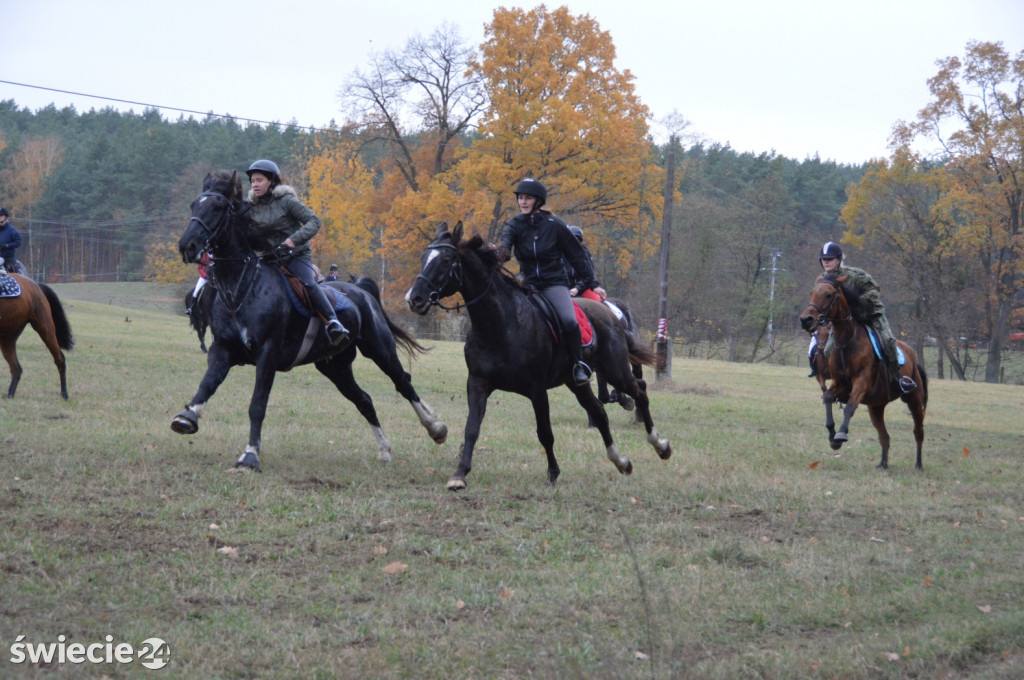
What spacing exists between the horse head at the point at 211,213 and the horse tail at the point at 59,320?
19.2 ft

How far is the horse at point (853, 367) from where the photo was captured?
1172 cm

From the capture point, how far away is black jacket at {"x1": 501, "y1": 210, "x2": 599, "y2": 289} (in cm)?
911

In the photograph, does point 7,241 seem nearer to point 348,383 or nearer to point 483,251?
point 348,383

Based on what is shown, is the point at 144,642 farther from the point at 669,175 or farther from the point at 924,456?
the point at 669,175

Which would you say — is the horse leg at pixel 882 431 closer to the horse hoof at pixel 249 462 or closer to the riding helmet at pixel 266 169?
A: the horse hoof at pixel 249 462

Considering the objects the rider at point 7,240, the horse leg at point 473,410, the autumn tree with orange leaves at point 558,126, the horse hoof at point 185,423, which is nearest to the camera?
the horse hoof at point 185,423

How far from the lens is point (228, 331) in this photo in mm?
9078

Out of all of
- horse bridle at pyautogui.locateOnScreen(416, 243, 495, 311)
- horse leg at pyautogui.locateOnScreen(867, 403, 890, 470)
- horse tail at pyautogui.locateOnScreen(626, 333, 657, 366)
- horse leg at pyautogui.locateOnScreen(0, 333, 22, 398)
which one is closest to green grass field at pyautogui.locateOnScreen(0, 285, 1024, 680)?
horse leg at pyautogui.locateOnScreen(867, 403, 890, 470)

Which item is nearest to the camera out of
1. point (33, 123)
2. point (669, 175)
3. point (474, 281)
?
point (474, 281)

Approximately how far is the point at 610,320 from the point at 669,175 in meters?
17.2

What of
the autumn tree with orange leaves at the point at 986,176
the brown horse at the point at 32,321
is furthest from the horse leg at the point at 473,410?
the autumn tree with orange leaves at the point at 986,176

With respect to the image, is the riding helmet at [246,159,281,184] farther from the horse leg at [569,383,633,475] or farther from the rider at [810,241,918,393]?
the rider at [810,241,918,393]

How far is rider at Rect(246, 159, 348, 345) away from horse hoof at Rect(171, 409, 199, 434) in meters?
1.66

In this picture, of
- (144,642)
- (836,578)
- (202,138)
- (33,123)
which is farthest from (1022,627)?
(33,123)
